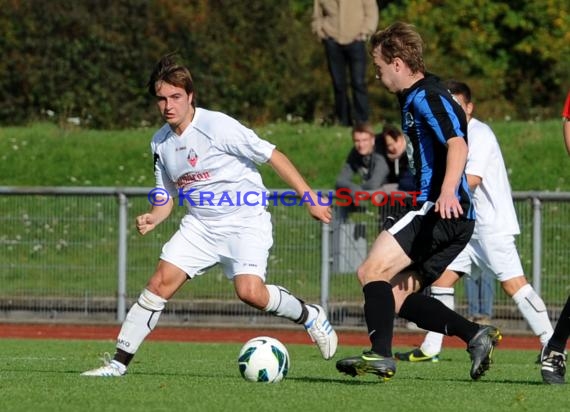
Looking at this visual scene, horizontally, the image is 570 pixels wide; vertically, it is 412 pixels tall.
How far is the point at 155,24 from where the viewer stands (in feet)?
88.1

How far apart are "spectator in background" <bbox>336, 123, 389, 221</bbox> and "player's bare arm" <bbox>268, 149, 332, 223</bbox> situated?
6.89 m

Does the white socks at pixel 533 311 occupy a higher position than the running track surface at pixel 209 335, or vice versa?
the white socks at pixel 533 311

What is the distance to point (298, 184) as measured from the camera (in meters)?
9.70

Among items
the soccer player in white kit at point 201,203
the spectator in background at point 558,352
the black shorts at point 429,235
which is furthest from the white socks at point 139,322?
the spectator in background at point 558,352

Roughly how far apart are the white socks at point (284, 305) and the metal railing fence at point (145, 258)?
600 cm

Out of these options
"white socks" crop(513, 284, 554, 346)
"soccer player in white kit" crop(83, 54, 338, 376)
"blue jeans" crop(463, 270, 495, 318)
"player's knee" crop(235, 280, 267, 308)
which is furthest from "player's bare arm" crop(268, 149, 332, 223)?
"blue jeans" crop(463, 270, 495, 318)

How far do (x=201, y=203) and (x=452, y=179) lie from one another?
84.9 inches

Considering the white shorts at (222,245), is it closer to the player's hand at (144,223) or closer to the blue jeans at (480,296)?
the player's hand at (144,223)

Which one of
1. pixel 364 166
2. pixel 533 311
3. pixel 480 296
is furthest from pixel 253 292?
pixel 364 166

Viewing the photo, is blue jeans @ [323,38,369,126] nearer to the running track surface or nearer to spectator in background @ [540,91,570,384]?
the running track surface

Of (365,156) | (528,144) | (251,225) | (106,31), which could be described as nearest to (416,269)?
(251,225)

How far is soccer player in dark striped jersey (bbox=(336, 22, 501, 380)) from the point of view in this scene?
906 centimetres

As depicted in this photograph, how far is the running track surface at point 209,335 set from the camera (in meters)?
15.8

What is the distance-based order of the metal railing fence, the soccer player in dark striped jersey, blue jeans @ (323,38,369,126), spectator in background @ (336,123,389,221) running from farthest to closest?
1. blue jeans @ (323,38,369,126)
2. spectator in background @ (336,123,389,221)
3. the metal railing fence
4. the soccer player in dark striped jersey
